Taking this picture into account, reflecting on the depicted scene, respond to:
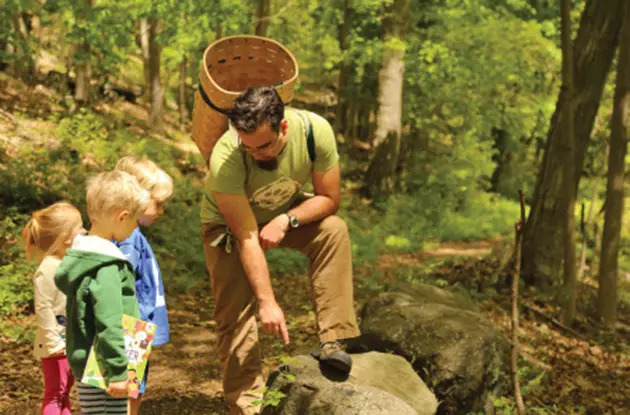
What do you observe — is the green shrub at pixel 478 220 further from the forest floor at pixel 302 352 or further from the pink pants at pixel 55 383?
the pink pants at pixel 55 383

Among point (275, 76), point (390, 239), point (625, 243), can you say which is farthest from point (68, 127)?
point (625, 243)

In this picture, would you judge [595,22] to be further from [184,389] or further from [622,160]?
[184,389]

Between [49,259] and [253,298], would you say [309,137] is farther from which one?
[49,259]

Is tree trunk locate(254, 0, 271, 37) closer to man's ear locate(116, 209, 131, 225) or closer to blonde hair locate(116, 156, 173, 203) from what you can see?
blonde hair locate(116, 156, 173, 203)

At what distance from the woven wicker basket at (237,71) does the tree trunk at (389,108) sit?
35.3 feet

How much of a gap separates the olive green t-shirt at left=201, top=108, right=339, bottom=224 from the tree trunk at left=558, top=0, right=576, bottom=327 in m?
4.23

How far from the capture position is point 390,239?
1223 cm

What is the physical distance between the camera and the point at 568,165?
7.04 metres

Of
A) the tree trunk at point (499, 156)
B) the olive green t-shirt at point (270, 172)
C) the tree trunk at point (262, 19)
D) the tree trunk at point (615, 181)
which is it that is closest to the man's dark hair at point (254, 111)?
the olive green t-shirt at point (270, 172)

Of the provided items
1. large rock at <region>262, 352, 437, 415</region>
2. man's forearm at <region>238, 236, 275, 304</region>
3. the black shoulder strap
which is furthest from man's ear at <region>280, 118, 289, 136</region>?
large rock at <region>262, 352, 437, 415</region>

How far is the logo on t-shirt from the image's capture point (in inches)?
139

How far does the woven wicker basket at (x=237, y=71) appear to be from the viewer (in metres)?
3.68

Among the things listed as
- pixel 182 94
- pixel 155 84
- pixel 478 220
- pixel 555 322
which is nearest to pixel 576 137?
pixel 555 322

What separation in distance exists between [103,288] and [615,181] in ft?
22.5
